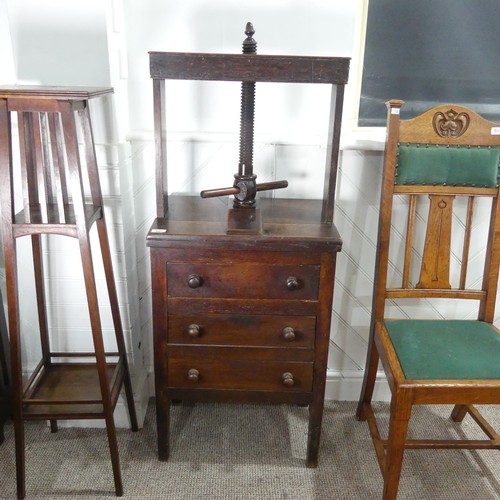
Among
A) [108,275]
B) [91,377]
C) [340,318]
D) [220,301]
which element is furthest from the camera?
[340,318]

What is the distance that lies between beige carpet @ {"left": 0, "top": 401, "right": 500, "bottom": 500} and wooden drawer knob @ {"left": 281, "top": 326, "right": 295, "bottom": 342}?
1.92 ft

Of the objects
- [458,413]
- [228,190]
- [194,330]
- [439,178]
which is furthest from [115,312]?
[458,413]

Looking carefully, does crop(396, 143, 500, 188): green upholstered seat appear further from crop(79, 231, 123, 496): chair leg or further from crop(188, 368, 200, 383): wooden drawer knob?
crop(79, 231, 123, 496): chair leg

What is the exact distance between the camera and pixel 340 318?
2246 mm

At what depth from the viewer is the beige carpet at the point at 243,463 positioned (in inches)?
73.0

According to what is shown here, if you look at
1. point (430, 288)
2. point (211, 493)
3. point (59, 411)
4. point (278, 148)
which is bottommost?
point (211, 493)

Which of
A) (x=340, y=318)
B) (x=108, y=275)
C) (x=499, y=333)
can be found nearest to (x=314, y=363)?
(x=340, y=318)

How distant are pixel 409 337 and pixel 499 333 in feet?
1.08

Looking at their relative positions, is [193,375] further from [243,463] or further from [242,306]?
[243,463]

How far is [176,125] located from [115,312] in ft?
2.45

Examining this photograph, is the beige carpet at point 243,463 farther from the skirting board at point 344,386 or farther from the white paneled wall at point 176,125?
the white paneled wall at point 176,125

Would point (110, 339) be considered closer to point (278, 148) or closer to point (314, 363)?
point (314, 363)

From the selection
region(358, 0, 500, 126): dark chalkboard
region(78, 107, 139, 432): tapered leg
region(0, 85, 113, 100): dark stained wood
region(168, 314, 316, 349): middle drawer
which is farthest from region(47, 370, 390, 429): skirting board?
region(0, 85, 113, 100): dark stained wood

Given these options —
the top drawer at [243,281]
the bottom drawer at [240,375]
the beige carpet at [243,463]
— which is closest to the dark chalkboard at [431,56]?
the top drawer at [243,281]
